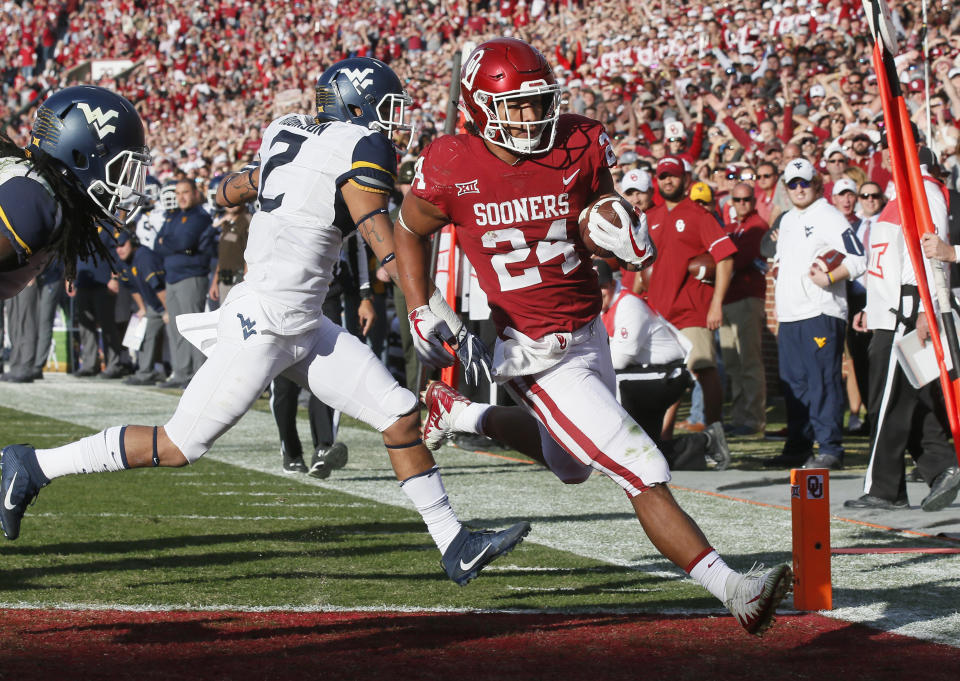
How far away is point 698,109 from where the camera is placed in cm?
1479

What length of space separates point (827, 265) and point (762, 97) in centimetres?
646

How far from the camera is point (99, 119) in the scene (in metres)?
3.90

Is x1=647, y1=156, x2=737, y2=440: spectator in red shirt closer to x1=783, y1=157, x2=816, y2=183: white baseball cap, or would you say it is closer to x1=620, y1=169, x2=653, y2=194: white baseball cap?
x1=620, y1=169, x2=653, y2=194: white baseball cap

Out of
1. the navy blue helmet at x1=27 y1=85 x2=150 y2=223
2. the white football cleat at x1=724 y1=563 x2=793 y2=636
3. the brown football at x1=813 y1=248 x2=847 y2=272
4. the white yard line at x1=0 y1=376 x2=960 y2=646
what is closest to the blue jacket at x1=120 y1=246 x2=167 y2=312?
the white yard line at x1=0 y1=376 x2=960 y2=646

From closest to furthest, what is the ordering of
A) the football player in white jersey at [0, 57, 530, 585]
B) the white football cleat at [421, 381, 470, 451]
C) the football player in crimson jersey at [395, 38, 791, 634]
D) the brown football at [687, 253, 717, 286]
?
the football player in crimson jersey at [395, 38, 791, 634]
the football player in white jersey at [0, 57, 530, 585]
the white football cleat at [421, 381, 470, 451]
the brown football at [687, 253, 717, 286]

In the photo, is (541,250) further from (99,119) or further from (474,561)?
(99,119)

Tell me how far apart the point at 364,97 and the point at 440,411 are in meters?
1.28

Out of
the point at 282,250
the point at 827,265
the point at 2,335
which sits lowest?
the point at 2,335

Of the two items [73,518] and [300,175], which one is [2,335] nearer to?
[73,518]

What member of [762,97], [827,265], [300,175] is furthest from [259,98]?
[300,175]

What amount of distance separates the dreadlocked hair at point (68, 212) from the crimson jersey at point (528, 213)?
1.04 meters

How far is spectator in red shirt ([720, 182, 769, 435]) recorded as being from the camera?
33.3ft

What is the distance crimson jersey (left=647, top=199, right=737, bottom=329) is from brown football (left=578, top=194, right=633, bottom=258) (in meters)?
4.98

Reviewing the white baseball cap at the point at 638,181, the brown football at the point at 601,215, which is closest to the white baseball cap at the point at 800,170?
the white baseball cap at the point at 638,181
